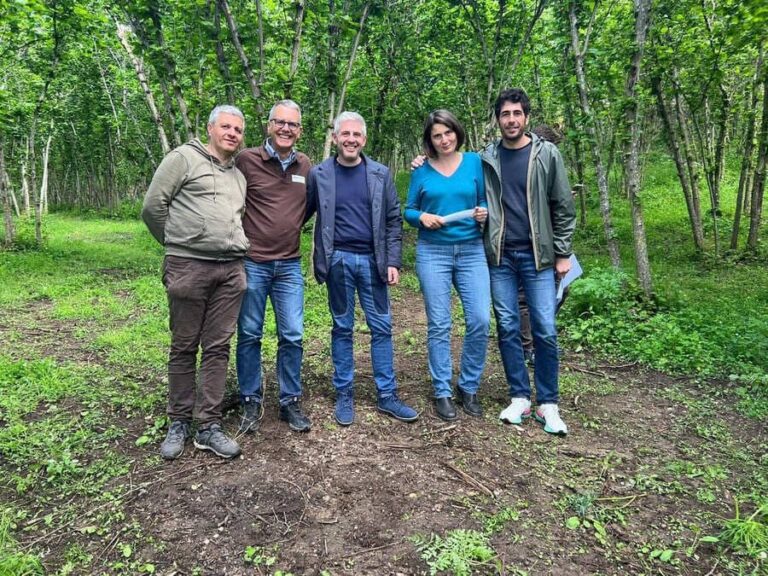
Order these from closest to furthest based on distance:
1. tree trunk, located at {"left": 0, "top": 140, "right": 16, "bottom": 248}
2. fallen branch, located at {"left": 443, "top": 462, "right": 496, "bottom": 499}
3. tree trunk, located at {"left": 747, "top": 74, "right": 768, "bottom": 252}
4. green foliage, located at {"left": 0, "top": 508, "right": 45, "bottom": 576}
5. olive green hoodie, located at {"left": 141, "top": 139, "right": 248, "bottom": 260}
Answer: green foliage, located at {"left": 0, "top": 508, "right": 45, "bottom": 576}
fallen branch, located at {"left": 443, "top": 462, "right": 496, "bottom": 499}
olive green hoodie, located at {"left": 141, "top": 139, "right": 248, "bottom": 260}
tree trunk, located at {"left": 747, "top": 74, "right": 768, "bottom": 252}
tree trunk, located at {"left": 0, "top": 140, "right": 16, "bottom": 248}

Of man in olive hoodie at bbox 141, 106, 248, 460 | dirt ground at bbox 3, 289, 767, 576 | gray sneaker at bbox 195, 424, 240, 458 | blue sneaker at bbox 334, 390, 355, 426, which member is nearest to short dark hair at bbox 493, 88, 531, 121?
man in olive hoodie at bbox 141, 106, 248, 460

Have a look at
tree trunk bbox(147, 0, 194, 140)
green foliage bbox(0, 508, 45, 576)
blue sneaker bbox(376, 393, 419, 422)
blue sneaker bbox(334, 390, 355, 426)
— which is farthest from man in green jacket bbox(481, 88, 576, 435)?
tree trunk bbox(147, 0, 194, 140)

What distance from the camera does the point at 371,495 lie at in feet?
10.3

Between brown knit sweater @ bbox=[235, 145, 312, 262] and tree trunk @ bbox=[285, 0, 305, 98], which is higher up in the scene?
tree trunk @ bbox=[285, 0, 305, 98]

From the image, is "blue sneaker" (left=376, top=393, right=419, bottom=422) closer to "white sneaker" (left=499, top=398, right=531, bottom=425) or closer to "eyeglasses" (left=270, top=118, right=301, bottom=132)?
"white sneaker" (left=499, top=398, right=531, bottom=425)

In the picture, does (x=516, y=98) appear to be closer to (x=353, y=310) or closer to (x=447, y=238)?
(x=447, y=238)

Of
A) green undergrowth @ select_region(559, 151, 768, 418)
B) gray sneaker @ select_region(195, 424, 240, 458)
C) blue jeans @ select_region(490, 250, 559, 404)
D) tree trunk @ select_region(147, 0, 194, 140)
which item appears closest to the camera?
gray sneaker @ select_region(195, 424, 240, 458)

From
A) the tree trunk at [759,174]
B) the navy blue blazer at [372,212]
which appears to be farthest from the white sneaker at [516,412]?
the tree trunk at [759,174]

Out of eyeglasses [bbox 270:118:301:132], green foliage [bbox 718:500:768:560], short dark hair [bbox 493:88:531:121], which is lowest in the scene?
green foliage [bbox 718:500:768:560]

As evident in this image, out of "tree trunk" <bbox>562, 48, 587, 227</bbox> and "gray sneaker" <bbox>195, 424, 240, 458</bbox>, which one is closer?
"gray sneaker" <bbox>195, 424, 240, 458</bbox>

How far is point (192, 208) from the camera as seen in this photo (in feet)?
11.1

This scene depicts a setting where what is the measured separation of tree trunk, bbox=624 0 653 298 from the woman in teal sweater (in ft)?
11.5

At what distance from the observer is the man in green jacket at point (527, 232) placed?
3809 millimetres

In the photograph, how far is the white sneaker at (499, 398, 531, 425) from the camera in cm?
403
